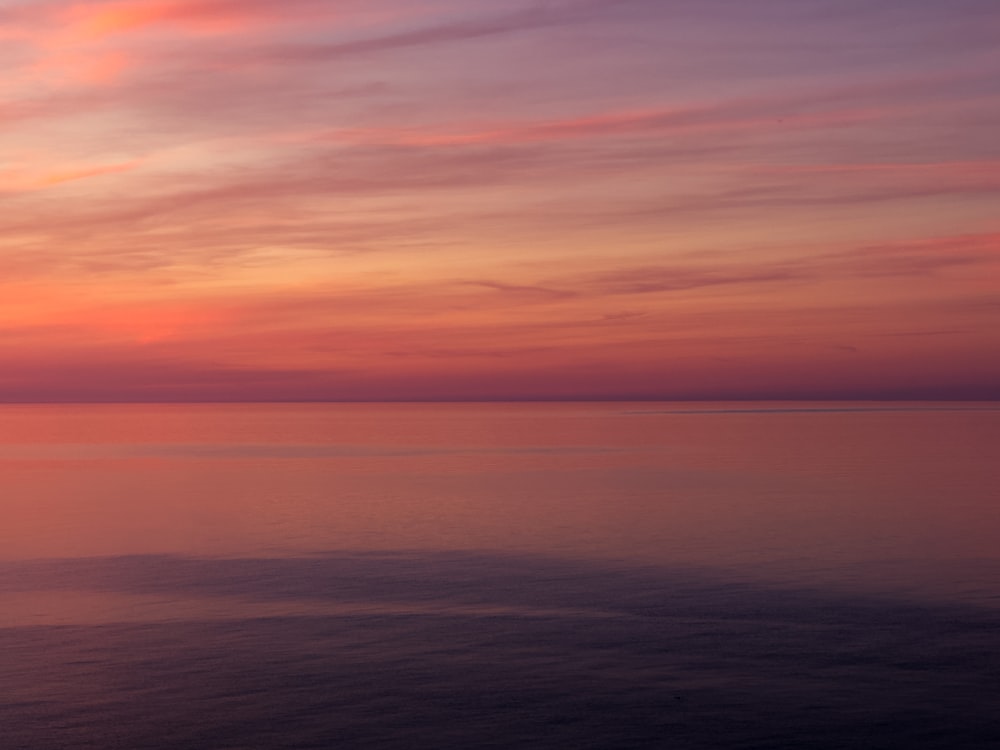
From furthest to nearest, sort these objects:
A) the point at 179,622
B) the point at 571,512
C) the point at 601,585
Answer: the point at 571,512, the point at 601,585, the point at 179,622

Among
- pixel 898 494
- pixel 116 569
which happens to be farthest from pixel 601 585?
pixel 898 494

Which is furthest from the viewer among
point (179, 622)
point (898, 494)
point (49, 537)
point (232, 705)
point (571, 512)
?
point (898, 494)

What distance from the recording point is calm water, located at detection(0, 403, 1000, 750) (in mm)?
18484

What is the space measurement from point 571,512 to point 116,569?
21312 millimetres

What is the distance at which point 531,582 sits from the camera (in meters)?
31.6

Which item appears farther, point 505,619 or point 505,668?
point 505,619

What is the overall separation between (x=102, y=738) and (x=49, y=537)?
2831 centimetres

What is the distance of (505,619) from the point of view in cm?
2652

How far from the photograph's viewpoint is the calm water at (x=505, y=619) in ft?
60.6

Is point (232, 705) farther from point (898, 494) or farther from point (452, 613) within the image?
point (898, 494)

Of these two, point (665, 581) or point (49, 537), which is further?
point (49, 537)

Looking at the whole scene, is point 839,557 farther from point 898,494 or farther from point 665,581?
point 898,494

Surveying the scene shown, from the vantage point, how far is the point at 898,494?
5703 centimetres

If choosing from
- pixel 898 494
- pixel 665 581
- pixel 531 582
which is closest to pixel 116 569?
pixel 531 582
